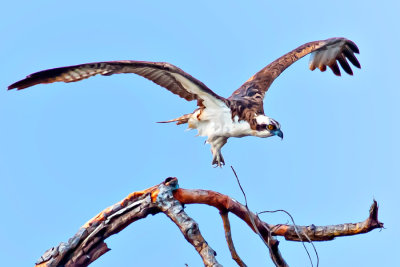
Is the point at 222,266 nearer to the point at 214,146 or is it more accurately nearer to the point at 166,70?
the point at 166,70

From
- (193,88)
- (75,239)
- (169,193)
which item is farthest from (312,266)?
(193,88)

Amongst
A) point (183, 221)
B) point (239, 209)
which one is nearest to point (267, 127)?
point (239, 209)

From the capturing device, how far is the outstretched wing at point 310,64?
1020 centimetres

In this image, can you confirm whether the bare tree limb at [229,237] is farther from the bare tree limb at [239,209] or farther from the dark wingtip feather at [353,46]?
the dark wingtip feather at [353,46]

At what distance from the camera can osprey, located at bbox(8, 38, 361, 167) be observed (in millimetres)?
7605

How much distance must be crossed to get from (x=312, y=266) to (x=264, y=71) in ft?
19.7

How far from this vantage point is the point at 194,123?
382 inches

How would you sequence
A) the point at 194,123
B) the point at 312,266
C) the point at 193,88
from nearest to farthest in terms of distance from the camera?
the point at 312,266 → the point at 193,88 → the point at 194,123

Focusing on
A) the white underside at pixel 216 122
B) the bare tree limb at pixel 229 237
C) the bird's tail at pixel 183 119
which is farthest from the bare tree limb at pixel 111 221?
the bird's tail at pixel 183 119

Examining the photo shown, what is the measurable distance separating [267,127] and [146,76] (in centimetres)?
178

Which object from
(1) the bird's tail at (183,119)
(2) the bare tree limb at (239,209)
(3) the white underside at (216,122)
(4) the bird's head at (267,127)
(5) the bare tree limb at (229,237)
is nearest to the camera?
(5) the bare tree limb at (229,237)

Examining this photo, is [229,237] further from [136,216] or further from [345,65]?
[345,65]

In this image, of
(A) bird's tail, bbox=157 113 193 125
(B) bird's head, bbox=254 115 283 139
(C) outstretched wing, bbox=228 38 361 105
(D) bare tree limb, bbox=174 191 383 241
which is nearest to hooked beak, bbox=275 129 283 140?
(B) bird's head, bbox=254 115 283 139

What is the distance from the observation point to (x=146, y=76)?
27.9 ft
